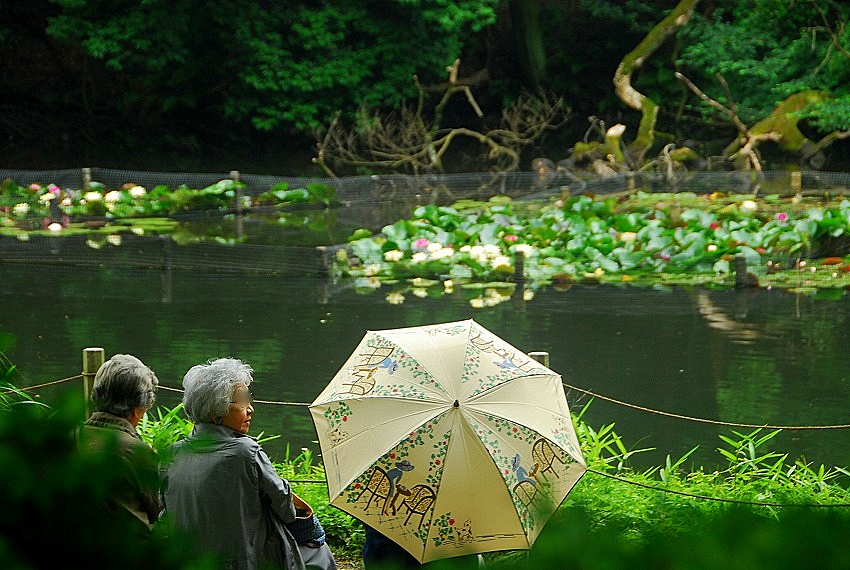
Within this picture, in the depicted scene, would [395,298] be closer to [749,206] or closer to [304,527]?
[749,206]

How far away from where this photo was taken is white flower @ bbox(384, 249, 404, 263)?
1236 cm

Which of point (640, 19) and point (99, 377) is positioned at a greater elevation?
point (640, 19)

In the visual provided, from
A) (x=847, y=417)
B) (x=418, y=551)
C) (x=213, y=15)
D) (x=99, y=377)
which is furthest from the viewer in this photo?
(x=213, y=15)

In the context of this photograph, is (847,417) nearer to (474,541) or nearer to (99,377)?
(474,541)

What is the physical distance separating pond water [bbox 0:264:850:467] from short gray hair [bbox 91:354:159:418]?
3.16 meters

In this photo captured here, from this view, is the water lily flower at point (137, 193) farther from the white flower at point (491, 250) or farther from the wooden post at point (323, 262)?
the white flower at point (491, 250)

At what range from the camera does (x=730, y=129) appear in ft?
81.8

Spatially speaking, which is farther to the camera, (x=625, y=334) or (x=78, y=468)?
(x=625, y=334)

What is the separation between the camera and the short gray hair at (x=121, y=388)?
2998 millimetres

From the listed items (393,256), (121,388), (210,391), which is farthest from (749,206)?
(121,388)

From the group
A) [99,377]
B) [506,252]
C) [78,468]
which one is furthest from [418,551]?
[506,252]

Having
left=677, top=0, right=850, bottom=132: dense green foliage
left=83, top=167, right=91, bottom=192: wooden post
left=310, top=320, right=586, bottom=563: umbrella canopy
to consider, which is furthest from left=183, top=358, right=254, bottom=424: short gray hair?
left=677, top=0, right=850, bottom=132: dense green foliage

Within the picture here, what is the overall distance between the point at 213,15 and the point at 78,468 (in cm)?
2399

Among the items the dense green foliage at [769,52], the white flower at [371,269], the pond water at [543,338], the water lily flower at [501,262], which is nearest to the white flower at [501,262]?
the water lily flower at [501,262]
